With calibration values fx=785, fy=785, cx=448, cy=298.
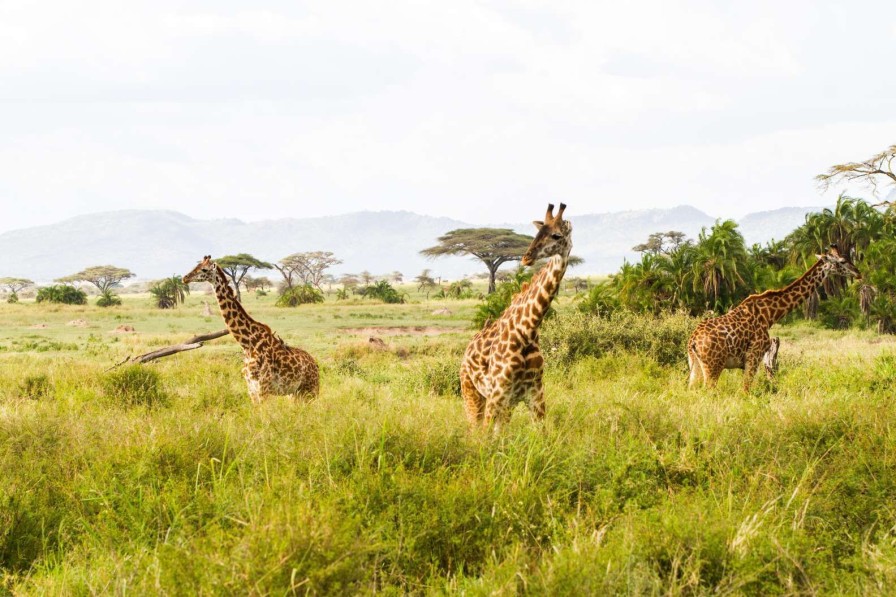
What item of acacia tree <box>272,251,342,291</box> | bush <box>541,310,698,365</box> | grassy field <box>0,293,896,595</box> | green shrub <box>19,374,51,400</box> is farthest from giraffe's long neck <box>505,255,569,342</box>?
acacia tree <box>272,251,342,291</box>

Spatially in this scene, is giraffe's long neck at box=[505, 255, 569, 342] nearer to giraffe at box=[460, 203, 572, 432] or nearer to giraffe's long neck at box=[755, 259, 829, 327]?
giraffe at box=[460, 203, 572, 432]

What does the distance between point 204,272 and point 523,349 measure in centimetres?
468

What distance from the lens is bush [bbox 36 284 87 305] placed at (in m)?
54.4

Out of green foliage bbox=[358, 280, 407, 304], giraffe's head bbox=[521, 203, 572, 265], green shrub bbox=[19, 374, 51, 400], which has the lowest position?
green foliage bbox=[358, 280, 407, 304]

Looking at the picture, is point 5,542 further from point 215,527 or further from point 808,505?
point 808,505

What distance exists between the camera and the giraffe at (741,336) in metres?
9.90

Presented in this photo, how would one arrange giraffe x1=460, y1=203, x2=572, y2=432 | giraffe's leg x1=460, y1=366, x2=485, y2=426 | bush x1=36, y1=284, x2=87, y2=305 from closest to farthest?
1. giraffe x1=460, y1=203, x2=572, y2=432
2. giraffe's leg x1=460, y1=366, x2=485, y2=426
3. bush x1=36, y1=284, x2=87, y2=305

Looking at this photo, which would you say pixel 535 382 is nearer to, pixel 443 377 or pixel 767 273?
pixel 443 377

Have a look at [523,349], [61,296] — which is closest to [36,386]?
[523,349]

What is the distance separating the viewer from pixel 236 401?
33.2 feet

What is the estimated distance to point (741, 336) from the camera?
32.9 ft

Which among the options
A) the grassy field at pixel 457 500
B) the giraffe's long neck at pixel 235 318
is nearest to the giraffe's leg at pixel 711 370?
the grassy field at pixel 457 500

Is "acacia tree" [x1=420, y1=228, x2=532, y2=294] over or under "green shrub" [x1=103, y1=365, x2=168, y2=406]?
over

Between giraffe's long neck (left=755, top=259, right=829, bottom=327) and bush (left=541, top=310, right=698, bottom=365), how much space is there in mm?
3749
